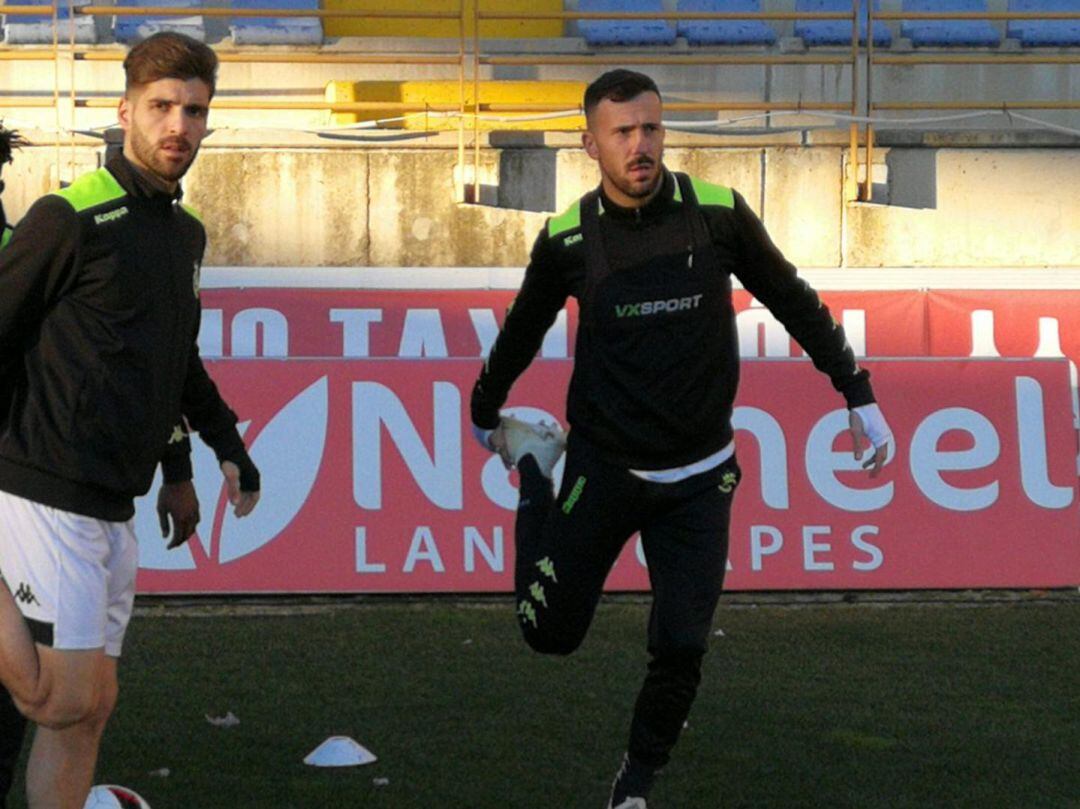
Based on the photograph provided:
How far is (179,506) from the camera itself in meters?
5.51

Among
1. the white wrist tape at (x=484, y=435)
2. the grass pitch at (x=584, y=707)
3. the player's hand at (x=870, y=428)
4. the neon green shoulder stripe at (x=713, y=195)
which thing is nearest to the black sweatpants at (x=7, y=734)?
the grass pitch at (x=584, y=707)

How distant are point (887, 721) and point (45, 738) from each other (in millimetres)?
3822

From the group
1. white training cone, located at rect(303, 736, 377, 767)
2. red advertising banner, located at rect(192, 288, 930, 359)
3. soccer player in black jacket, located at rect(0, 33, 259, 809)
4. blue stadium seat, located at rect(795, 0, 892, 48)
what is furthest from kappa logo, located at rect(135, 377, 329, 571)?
blue stadium seat, located at rect(795, 0, 892, 48)

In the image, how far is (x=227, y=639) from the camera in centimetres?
938

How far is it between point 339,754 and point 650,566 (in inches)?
58.0

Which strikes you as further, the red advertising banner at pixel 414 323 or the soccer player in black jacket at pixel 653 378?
the red advertising banner at pixel 414 323

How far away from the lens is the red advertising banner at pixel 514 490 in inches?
415

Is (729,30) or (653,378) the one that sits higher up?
(729,30)

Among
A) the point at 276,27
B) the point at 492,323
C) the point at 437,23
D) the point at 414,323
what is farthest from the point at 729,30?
the point at 414,323

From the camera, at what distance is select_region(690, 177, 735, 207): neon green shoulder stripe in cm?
593

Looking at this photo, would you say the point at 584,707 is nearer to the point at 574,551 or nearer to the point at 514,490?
the point at 574,551

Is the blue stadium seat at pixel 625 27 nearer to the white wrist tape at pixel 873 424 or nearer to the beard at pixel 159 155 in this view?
the white wrist tape at pixel 873 424

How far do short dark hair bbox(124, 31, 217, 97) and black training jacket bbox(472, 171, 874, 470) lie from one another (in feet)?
4.91

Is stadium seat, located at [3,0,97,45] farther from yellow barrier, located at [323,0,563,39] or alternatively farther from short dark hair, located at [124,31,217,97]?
short dark hair, located at [124,31,217,97]
